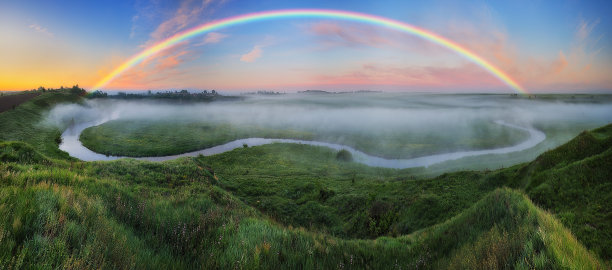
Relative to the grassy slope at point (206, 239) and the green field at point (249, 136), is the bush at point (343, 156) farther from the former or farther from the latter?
the grassy slope at point (206, 239)

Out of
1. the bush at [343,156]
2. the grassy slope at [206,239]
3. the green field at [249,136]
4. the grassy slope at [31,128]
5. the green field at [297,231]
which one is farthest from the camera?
the green field at [249,136]

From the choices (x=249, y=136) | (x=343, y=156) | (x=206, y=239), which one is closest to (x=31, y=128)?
(x=249, y=136)

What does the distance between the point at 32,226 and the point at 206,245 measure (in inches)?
104

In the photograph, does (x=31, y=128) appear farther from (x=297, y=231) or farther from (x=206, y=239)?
(x=297, y=231)

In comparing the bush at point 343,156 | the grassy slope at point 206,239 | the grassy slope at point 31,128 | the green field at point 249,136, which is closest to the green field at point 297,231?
the grassy slope at point 206,239

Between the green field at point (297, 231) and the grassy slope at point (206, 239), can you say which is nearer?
the grassy slope at point (206, 239)

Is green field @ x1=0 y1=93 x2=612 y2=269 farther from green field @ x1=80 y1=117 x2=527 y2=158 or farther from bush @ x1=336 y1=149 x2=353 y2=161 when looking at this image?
green field @ x1=80 y1=117 x2=527 y2=158

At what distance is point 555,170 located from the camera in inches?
400

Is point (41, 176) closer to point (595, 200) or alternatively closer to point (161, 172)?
point (161, 172)

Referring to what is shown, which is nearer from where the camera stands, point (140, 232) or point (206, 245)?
point (206, 245)

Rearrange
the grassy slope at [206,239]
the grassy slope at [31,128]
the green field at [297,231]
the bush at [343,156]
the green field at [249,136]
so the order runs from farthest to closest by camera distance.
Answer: the green field at [249,136] → the bush at [343,156] → the grassy slope at [31,128] → the green field at [297,231] → the grassy slope at [206,239]

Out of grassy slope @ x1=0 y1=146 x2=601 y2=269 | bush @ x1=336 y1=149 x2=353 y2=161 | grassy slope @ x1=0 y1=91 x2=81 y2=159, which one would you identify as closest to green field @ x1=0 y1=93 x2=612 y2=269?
grassy slope @ x1=0 y1=146 x2=601 y2=269

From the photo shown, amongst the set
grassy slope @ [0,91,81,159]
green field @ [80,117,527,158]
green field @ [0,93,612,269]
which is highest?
green field @ [0,93,612,269]

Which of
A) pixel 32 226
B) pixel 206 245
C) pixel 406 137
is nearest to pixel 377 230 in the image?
pixel 206 245
